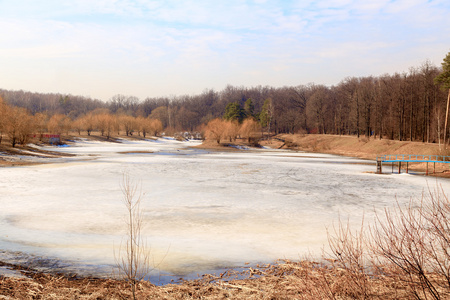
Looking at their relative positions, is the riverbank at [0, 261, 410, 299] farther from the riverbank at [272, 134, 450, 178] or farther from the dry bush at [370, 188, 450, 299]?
the riverbank at [272, 134, 450, 178]

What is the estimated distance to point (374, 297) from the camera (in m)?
6.70

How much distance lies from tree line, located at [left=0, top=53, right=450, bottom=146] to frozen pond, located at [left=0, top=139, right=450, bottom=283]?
90.6ft

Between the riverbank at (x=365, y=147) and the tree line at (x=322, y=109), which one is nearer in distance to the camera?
the riverbank at (x=365, y=147)

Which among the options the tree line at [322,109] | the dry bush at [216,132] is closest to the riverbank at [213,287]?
the tree line at [322,109]

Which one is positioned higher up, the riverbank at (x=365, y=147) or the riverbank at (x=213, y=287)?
the riverbank at (x=365, y=147)

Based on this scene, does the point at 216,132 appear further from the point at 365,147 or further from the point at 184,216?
the point at 184,216

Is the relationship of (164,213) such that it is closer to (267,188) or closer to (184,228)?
(184,228)

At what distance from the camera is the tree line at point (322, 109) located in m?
58.5

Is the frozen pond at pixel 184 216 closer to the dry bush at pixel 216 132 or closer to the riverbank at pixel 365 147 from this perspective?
the riverbank at pixel 365 147

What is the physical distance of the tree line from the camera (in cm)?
5853

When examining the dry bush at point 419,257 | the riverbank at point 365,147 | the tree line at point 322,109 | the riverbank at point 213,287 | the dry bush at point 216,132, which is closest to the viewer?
the dry bush at point 419,257

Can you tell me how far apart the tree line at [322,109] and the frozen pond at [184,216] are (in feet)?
90.6

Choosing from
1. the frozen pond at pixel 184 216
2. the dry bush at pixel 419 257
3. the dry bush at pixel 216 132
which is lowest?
the frozen pond at pixel 184 216

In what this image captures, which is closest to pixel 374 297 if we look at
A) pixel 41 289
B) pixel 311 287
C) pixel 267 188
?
pixel 311 287
